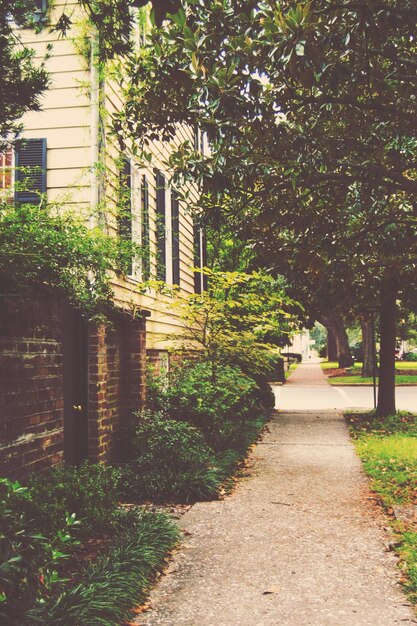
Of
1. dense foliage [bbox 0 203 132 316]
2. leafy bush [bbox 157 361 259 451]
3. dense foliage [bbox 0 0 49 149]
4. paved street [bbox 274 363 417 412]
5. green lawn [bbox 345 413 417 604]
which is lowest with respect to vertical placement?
paved street [bbox 274 363 417 412]

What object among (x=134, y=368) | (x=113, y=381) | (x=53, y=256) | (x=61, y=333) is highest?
(x=53, y=256)

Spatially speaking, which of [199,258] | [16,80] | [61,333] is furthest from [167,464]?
[199,258]

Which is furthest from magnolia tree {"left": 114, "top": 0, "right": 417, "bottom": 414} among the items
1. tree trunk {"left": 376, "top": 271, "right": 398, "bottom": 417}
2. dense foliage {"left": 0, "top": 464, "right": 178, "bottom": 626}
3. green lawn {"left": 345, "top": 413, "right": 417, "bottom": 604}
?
tree trunk {"left": 376, "top": 271, "right": 398, "bottom": 417}

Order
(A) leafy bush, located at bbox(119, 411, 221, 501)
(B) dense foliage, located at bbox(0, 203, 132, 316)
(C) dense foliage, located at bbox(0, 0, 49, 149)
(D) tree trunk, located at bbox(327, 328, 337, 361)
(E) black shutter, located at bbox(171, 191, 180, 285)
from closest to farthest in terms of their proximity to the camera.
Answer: (C) dense foliage, located at bbox(0, 0, 49, 149) → (B) dense foliage, located at bbox(0, 203, 132, 316) → (A) leafy bush, located at bbox(119, 411, 221, 501) → (E) black shutter, located at bbox(171, 191, 180, 285) → (D) tree trunk, located at bbox(327, 328, 337, 361)

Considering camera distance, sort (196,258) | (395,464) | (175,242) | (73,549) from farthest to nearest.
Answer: (196,258) → (175,242) → (395,464) → (73,549)

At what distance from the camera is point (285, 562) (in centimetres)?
471

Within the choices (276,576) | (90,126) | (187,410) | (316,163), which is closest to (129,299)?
(187,410)

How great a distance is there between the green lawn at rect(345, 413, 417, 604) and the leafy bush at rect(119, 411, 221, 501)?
75.6 inches

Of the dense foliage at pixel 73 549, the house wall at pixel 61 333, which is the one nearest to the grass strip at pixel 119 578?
the dense foliage at pixel 73 549

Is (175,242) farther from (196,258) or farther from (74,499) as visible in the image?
(74,499)

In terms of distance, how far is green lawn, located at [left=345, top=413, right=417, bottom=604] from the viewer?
493 centimetres

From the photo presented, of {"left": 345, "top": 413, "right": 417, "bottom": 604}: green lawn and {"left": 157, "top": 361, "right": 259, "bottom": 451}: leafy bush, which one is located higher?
{"left": 157, "top": 361, "right": 259, "bottom": 451}: leafy bush

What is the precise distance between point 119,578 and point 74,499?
105cm

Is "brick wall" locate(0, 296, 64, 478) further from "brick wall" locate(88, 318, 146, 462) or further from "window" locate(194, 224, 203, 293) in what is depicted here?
"window" locate(194, 224, 203, 293)
